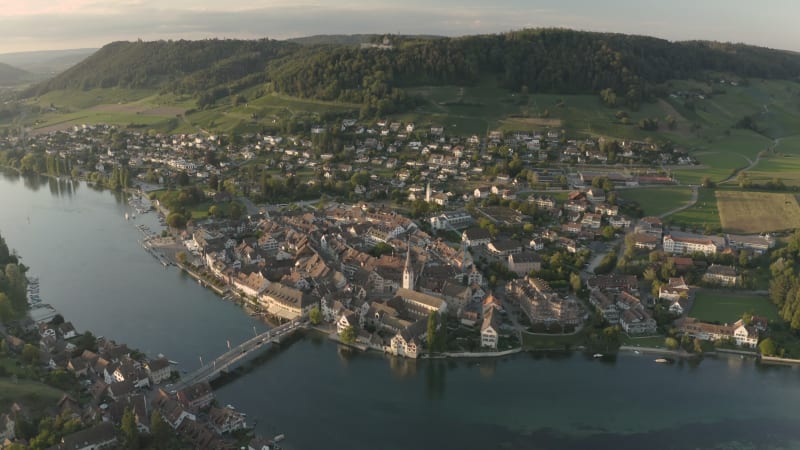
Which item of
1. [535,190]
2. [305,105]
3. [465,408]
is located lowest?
[465,408]

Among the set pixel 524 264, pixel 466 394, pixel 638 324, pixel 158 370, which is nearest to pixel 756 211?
pixel 524 264

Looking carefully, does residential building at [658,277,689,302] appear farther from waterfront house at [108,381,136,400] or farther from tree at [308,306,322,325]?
waterfront house at [108,381,136,400]

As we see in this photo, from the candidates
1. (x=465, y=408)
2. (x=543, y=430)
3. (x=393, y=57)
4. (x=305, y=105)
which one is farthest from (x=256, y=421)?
(x=393, y=57)

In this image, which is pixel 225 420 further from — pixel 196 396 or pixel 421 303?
pixel 421 303

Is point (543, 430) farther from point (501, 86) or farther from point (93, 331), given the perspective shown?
point (501, 86)

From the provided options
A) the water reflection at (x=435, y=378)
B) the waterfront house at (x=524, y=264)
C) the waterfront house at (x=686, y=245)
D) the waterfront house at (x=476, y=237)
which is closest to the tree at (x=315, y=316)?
the water reflection at (x=435, y=378)
